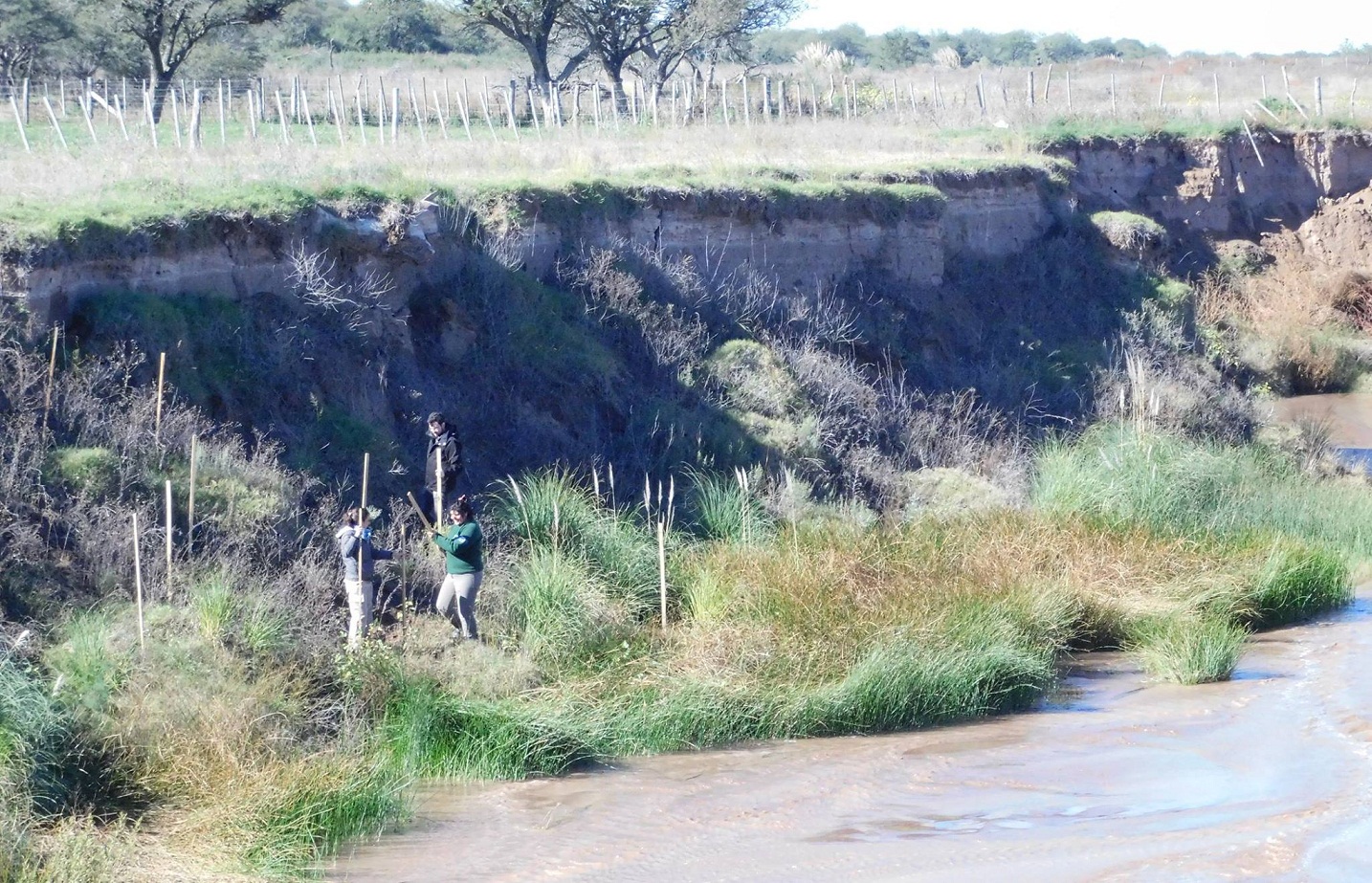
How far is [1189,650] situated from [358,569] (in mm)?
6727

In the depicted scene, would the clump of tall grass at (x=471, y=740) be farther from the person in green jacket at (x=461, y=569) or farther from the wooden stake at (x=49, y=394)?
the wooden stake at (x=49, y=394)

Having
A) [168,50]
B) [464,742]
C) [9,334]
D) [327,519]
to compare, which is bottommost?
[464,742]

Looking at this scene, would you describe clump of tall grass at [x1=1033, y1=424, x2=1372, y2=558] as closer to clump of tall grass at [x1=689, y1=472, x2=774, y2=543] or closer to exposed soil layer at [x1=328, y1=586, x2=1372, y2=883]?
clump of tall grass at [x1=689, y1=472, x2=774, y2=543]

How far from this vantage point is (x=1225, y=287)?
1147 inches

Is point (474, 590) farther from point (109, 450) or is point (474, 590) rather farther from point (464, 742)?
point (109, 450)

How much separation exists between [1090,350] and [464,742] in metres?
16.4

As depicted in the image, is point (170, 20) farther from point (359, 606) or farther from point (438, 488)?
point (359, 606)

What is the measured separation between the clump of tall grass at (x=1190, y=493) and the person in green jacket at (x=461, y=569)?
649cm

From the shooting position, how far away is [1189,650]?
12391 mm

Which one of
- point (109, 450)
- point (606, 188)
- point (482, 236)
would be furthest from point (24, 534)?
point (606, 188)

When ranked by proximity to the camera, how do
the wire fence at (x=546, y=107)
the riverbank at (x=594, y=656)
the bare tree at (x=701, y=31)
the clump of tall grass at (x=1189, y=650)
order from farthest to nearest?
the bare tree at (x=701, y=31)
the wire fence at (x=546, y=107)
the clump of tall grass at (x=1189, y=650)
the riverbank at (x=594, y=656)

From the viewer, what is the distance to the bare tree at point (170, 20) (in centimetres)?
3375

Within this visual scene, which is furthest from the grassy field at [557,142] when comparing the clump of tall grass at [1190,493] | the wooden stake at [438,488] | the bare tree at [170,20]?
the clump of tall grass at [1190,493]

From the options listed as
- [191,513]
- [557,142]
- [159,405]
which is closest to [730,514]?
[191,513]
